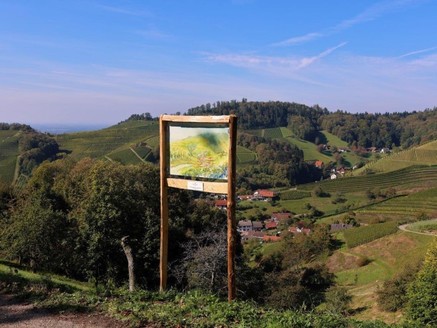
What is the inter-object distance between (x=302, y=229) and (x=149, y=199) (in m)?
49.1

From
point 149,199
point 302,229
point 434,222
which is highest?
point 149,199

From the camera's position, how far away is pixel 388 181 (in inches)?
3787

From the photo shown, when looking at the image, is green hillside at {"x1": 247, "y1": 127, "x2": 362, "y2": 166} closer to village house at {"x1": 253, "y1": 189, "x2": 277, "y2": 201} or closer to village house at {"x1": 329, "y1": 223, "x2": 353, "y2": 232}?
village house at {"x1": 253, "y1": 189, "x2": 277, "y2": 201}

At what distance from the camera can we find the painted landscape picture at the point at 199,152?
23.4 feet

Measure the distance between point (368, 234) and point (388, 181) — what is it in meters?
47.1

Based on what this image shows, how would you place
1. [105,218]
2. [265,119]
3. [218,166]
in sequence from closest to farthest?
[218,166] < [105,218] < [265,119]

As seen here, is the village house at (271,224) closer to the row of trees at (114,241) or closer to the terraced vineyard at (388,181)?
the terraced vineyard at (388,181)

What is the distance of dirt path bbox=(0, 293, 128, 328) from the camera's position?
6809 millimetres

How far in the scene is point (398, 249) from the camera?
1874 inches

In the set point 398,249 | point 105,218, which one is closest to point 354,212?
point 398,249

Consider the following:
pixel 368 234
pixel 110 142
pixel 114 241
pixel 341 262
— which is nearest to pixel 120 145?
pixel 110 142

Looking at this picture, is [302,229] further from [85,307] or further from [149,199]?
[85,307]

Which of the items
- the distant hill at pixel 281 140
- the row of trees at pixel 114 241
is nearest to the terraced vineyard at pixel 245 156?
the distant hill at pixel 281 140

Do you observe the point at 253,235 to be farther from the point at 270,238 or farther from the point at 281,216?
the point at 281,216
